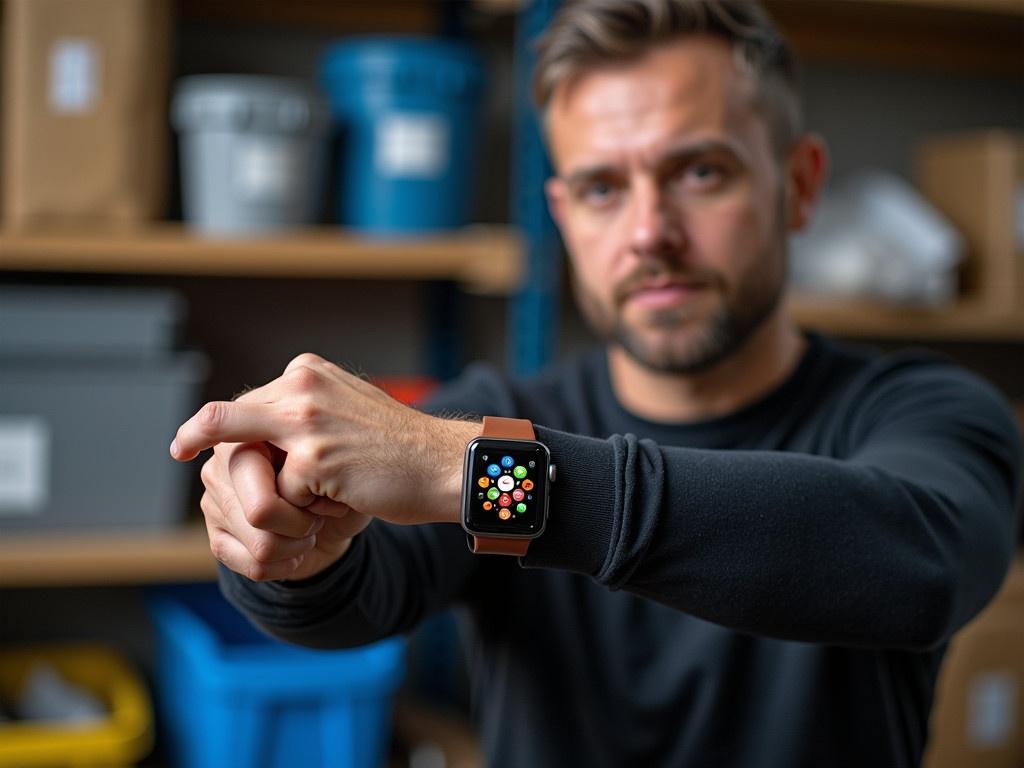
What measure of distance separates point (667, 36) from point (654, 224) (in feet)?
0.72

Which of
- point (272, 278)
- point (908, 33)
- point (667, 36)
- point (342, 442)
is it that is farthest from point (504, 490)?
point (908, 33)

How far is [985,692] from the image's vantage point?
2062 mm

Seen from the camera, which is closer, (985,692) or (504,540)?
(504,540)

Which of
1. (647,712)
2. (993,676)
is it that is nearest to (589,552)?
(647,712)

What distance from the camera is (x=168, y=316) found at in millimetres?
1710

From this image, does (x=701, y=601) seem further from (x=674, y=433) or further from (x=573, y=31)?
(x=573, y=31)

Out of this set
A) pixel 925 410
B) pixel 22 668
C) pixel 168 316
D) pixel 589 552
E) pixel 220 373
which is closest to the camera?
pixel 589 552

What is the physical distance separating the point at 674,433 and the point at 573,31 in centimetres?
46

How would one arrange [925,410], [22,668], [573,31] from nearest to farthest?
[925,410], [573,31], [22,668]

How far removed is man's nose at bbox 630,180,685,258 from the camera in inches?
47.6

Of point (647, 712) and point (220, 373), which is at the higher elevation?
point (220, 373)

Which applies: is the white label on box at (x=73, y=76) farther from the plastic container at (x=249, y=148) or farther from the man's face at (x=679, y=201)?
the man's face at (x=679, y=201)

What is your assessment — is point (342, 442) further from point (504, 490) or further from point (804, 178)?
point (804, 178)

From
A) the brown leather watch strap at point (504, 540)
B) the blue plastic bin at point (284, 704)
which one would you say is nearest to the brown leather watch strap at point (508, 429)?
the brown leather watch strap at point (504, 540)
